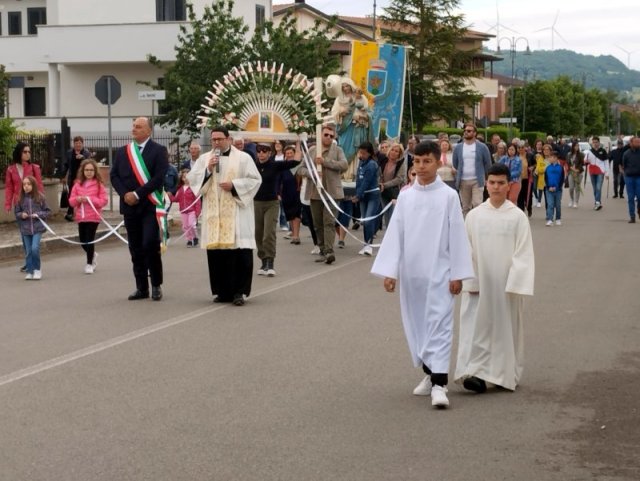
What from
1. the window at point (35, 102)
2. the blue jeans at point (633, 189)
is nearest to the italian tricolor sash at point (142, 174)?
the blue jeans at point (633, 189)

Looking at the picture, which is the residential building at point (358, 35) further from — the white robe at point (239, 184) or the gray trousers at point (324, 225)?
the white robe at point (239, 184)

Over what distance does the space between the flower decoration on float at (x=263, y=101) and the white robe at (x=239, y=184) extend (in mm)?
3679

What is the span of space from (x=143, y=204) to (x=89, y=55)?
126ft

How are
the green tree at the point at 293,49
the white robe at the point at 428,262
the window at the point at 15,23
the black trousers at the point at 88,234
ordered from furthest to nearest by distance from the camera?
the window at the point at 15,23 < the green tree at the point at 293,49 < the black trousers at the point at 88,234 < the white robe at the point at 428,262

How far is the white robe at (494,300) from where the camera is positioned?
28.6ft

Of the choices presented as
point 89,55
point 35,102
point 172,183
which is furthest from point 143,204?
point 35,102

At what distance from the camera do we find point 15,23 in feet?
187

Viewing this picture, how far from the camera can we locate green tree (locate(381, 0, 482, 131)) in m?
75.5

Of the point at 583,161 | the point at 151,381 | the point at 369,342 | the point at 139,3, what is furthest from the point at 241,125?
the point at 139,3

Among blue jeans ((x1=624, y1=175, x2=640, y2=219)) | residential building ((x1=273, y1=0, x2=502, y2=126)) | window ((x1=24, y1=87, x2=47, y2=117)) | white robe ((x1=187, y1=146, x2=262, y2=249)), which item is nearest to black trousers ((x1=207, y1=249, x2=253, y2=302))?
white robe ((x1=187, y1=146, x2=262, y2=249))

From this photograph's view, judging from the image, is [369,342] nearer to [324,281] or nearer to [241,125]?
[324,281]

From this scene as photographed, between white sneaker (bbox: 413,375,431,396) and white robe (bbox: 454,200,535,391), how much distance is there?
0.82 feet

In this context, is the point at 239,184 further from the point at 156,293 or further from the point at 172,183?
the point at 172,183

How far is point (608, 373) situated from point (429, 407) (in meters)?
1.92
